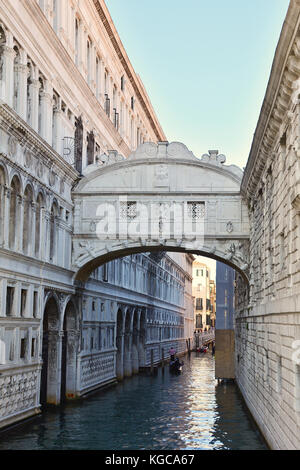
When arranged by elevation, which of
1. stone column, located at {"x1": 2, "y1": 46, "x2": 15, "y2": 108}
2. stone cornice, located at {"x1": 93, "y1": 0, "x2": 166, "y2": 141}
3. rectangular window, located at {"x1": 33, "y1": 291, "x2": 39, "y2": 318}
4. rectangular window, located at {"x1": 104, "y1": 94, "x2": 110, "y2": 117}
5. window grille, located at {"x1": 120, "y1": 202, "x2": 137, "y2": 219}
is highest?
stone cornice, located at {"x1": 93, "y1": 0, "x2": 166, "y2": 141}

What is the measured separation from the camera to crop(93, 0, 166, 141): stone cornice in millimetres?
30014

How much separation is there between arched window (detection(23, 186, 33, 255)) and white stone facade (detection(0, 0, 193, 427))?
3 cm

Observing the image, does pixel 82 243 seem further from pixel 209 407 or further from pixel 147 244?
pixel 209 407

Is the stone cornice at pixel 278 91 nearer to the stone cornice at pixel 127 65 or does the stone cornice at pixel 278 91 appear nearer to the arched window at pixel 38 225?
the arched window at pixel 38 225

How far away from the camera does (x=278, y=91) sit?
44.2 ft

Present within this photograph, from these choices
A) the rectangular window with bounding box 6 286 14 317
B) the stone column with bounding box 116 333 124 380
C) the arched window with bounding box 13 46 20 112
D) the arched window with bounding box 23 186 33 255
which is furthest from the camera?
the stone column with bounding box 116 333 124 380

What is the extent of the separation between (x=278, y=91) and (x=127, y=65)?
2470 cm

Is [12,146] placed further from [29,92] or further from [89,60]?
[89,60]

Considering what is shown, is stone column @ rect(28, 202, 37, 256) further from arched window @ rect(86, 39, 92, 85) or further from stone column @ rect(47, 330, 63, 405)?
arched window @ rect(86, 39, 92, 85)

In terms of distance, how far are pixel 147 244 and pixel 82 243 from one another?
224cm

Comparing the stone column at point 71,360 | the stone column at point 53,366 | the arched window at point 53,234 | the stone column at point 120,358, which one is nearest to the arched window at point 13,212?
the arched window at point 53,234

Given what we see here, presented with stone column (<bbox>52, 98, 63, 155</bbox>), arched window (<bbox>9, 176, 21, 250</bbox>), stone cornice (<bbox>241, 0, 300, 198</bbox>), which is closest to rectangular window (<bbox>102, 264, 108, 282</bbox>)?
stone column (<bbox>52, 98, 63, 155</bbox>)

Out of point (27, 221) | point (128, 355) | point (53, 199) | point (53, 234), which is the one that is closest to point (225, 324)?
point (128, 355)

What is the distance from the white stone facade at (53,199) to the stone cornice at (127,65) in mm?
126
